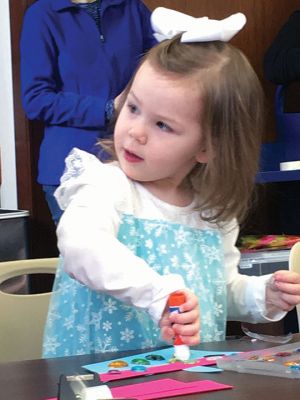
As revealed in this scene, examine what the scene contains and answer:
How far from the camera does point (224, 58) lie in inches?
45.0

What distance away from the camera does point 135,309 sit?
1.12 meters

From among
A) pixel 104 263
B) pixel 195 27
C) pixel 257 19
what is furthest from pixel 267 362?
pixel 257 19

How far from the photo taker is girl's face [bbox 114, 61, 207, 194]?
1073 millimetres

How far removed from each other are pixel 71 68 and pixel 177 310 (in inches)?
52.0

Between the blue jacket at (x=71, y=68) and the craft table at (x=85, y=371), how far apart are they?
1137mm

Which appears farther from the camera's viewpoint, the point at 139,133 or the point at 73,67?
the point at 73,67

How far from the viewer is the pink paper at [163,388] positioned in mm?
762

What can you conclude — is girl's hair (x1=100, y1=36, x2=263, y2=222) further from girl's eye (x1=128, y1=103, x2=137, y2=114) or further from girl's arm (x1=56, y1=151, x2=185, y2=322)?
girl's arm (x1=56, y1=151, x2=185, y2=322)

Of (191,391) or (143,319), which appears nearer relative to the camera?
(191,391)

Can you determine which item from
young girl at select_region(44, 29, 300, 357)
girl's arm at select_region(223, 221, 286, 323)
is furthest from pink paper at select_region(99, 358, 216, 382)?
girl's arm at select_region(223, 221, 286, 323)

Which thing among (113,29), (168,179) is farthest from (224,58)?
(113,29)

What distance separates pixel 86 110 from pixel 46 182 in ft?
0.89

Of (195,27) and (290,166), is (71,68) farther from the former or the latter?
(195,27)

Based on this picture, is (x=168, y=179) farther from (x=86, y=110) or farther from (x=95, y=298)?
(x=86, y=110)
